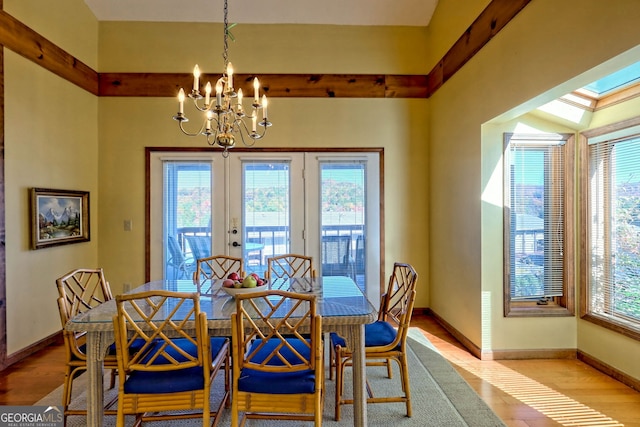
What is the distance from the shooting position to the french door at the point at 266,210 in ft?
14.1

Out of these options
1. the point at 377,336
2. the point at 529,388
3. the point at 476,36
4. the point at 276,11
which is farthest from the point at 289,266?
the point at 276,11

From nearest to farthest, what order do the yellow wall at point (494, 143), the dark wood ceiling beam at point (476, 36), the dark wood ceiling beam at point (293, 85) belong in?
the yellow wall at point (494, 143), the dark wood ceiling beam at point (476, 36), the dark wood ceiling beam at point (293, 85)

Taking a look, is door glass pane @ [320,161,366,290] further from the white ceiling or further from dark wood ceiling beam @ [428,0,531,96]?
the white ceiling

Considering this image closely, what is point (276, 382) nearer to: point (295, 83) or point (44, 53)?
point (295, 83)

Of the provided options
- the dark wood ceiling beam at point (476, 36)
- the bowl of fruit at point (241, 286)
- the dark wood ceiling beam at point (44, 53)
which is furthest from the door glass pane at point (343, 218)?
the dark wood ceiling beam at point (44, 53)

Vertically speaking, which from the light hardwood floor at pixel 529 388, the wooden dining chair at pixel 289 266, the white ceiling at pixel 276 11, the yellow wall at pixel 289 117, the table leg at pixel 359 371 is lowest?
the light hardwood floor at pixel 529 388

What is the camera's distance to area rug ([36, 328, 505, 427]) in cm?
219

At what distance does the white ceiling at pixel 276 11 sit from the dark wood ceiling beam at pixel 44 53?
0.81 metres

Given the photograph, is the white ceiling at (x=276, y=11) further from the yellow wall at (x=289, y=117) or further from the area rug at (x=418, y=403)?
the area rug at (x=418, y=403)

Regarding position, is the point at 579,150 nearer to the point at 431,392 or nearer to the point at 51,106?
the point at 431,392

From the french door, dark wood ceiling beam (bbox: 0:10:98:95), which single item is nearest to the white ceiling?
dark wood ceiling beam (bbox: 0:10:98:95)

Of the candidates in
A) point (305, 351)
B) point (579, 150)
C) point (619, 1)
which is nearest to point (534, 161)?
point (579, 150)

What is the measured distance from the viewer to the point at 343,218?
4.39 meters

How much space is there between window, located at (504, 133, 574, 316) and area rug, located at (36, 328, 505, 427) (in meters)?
0.98
